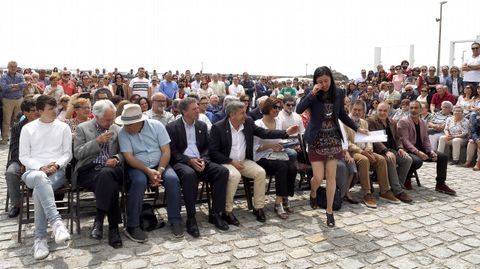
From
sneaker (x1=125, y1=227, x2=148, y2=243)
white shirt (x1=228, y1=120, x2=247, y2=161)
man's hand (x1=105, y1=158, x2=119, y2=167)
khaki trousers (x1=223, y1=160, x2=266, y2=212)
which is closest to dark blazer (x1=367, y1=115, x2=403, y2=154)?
khaki trousers (x1=223, y1=160, x2=266, y2=212)

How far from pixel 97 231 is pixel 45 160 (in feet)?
3.09

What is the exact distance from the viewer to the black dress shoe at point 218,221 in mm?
4653

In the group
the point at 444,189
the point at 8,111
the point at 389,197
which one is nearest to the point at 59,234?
the point at 389,197

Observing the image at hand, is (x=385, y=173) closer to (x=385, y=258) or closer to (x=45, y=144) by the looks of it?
(x=385, y=258)


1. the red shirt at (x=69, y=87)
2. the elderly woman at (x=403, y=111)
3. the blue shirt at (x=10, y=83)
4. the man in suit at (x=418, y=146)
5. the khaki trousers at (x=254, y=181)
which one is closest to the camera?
the khaki trousers at (x=254, y=181)

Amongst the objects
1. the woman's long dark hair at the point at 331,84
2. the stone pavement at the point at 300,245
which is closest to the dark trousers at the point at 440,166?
the stone pavement at the point at 300,245

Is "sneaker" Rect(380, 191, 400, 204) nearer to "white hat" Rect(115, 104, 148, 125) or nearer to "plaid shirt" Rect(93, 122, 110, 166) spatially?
"white hat" Rect(115, 104, 148, 125)

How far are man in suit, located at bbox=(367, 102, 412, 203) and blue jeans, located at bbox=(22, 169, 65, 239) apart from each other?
4.43 metres

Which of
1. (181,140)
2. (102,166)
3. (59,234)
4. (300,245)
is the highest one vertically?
(181,140)

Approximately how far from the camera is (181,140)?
5000 mm

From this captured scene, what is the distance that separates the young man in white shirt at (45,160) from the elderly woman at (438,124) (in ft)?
26.2

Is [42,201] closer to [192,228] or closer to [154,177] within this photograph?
[154,177]

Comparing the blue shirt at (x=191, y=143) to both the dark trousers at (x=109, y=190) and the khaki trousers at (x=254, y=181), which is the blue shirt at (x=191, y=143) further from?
the dark trousers at (x=109, y=190)

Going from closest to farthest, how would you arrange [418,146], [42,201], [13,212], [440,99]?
[42,201]
[13,212]
[418,146]
[440,99]
